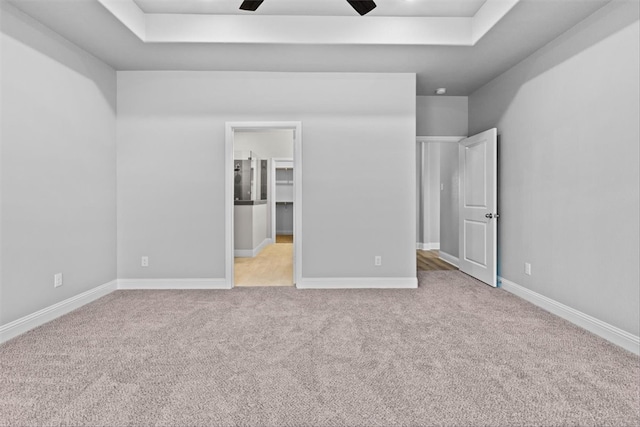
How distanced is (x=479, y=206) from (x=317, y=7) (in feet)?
9.74

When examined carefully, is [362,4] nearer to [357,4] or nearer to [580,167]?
[357,4]

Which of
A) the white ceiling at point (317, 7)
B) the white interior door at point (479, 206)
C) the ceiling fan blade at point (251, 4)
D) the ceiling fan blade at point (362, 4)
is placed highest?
the white ceiling at point (317, 7)

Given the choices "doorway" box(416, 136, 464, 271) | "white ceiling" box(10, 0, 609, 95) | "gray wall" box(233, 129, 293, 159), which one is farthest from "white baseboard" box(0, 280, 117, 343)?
"gray wall" box(233, 129, 293, 159)

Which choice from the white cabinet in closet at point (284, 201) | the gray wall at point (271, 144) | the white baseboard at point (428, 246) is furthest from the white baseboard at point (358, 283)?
the white cabinet in closet at point (284, 201)

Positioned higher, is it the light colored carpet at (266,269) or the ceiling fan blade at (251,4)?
the ceiling fan blade at (251,4)

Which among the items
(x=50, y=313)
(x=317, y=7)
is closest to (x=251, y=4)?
(x=317, y=7)

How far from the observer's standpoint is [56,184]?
2830 mm

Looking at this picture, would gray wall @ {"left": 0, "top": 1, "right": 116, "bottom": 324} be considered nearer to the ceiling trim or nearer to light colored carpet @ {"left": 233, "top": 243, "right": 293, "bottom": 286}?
the ceiling trim

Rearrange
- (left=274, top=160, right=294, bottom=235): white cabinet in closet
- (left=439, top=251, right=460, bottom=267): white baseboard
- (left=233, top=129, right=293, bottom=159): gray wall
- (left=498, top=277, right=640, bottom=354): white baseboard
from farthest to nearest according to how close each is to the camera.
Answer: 1. (left=274, top=160, right=294, bottom=235): white cabinet in closet
2. (left=233, top=129, right=293, bottom=159): gray wall
3. (left=439, top=251, right=460, bottom=267): white baseboard
4. (left=498, top=277, right=640, bottom=354): white baseboard

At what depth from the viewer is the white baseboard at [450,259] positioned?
16.5 feet

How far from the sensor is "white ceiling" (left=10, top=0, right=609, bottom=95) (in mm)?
2516

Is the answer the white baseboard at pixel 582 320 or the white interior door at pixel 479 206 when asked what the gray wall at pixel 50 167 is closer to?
the white interior door at pixel 479 206

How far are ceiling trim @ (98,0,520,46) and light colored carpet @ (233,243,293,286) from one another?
275cm

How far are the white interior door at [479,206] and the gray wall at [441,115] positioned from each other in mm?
326
